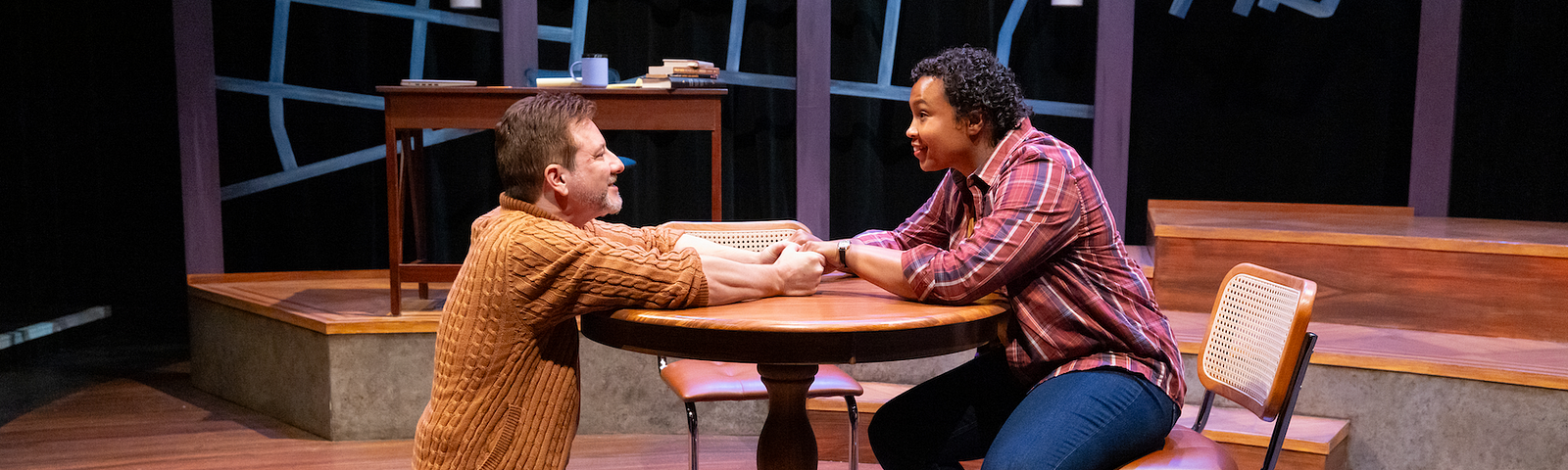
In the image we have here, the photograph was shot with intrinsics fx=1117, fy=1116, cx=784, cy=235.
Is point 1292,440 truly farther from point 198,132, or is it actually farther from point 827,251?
point 198,132

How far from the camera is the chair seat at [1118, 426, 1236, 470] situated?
2.00 metres

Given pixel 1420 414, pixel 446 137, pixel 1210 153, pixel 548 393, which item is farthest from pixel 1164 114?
pixel 548 393

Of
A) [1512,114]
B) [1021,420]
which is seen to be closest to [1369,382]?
[1021,420]

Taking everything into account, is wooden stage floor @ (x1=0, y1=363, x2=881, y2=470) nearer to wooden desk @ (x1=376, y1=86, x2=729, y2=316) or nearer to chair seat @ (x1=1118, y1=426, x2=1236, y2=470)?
wooden desk @ (x1=376, y1=86, x2=729, y2=316)

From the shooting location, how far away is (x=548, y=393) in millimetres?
1969

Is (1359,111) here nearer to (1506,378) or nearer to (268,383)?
(1506,378)

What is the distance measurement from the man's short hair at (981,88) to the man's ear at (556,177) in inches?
28.5

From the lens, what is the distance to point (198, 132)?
4.70m

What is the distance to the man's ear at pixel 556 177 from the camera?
196 cm

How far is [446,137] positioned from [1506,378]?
4.00 metres

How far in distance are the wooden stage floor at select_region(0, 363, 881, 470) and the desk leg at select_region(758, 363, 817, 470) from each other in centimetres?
130

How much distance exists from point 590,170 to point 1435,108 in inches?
166

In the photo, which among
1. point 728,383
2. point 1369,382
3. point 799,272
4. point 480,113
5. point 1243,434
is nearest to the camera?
point 799,272

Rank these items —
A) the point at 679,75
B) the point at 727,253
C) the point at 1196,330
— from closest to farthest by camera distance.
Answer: the point at 727,253, the point at 1196,330, the point at 679,75
